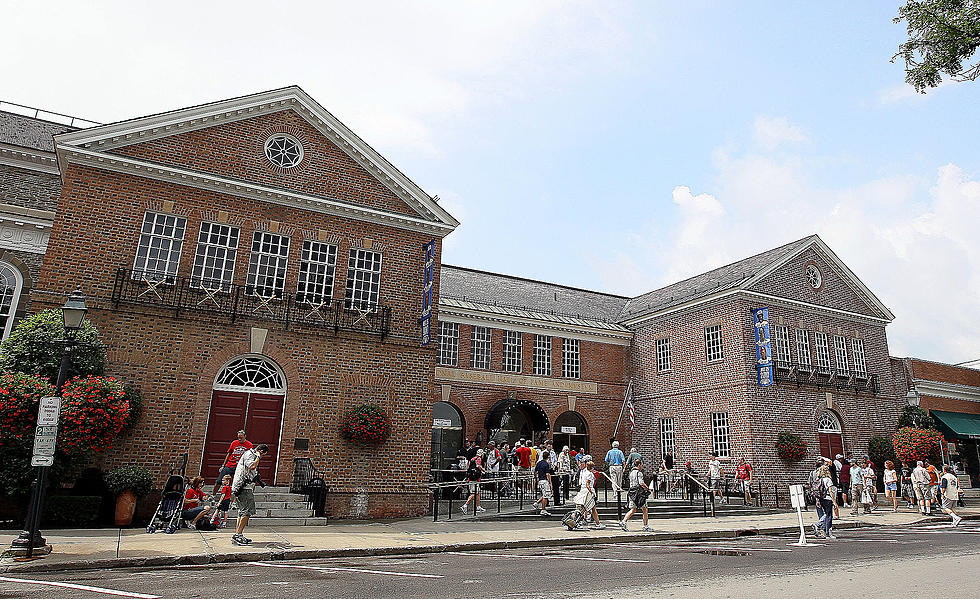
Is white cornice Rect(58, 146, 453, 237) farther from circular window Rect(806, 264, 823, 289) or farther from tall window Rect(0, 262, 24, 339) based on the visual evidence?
circular window Rect(806, 264, 823, 289)

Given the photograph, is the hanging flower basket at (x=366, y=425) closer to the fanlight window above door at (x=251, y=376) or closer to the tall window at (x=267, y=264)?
the fanlight window above door at (x=251, y=376)

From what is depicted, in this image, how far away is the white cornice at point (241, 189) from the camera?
621 inches

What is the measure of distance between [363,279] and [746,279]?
16.7 m

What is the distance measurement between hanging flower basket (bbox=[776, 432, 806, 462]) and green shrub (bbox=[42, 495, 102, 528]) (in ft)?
74.9

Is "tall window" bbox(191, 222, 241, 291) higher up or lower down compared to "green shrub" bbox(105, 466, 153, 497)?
higher up

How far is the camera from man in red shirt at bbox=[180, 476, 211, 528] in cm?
1306

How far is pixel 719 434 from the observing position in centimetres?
2566

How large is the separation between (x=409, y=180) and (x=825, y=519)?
574 inches

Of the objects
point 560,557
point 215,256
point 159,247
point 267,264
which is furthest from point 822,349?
point 159,247

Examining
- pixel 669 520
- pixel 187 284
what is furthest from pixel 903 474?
pixel 187 284

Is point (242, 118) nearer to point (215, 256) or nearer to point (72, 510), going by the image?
point (215, 256)

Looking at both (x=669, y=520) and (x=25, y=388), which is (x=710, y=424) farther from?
(x=25, y=388)

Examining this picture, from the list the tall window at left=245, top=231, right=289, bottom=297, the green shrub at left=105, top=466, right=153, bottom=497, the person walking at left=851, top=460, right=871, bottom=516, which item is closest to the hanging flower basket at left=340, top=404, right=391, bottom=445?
the tall window at left=245, top=231, right=289, bottom=297

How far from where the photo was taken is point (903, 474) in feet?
85.8
